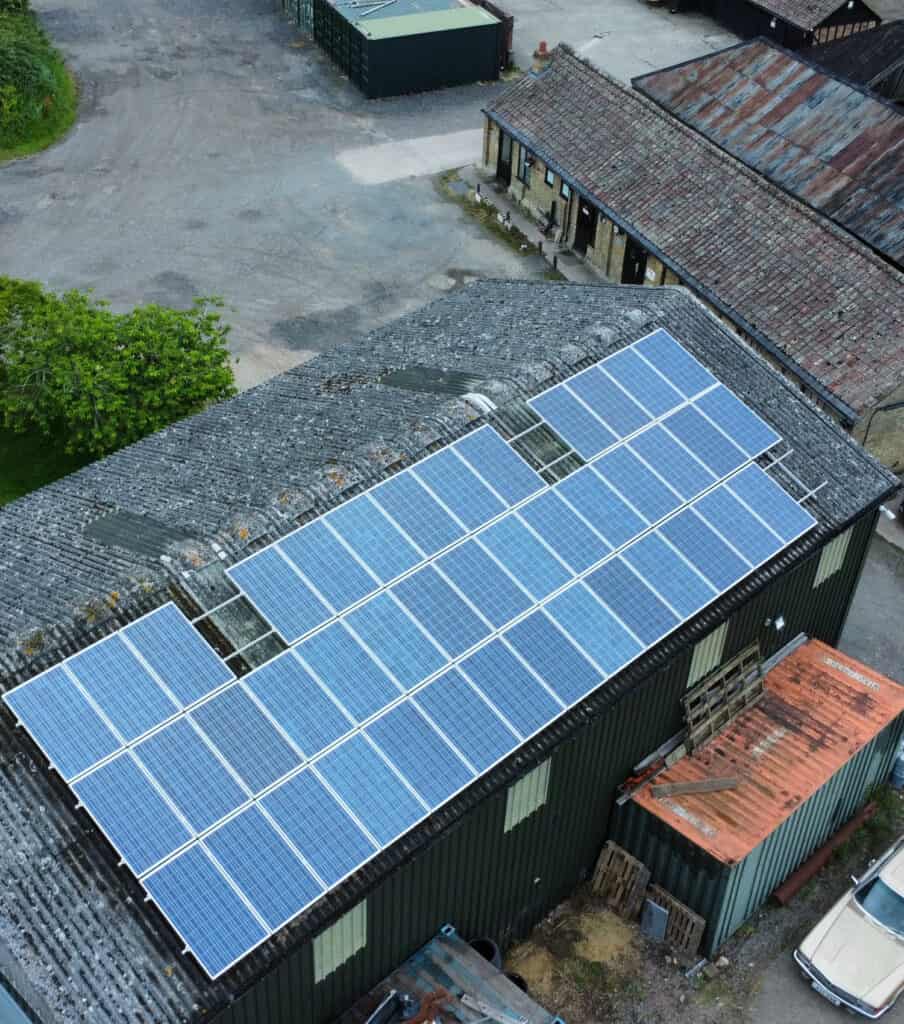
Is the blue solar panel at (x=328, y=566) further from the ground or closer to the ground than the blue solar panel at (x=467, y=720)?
further from the ground

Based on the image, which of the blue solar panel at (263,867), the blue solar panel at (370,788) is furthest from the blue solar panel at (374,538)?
the blue solar panel at (263,867)

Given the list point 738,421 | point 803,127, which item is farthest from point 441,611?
point 803,127

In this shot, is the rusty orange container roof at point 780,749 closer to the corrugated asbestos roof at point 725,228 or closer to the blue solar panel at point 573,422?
the blue solar panel at point 573,422

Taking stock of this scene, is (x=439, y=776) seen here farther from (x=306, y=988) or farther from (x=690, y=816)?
(x=690, y=816)

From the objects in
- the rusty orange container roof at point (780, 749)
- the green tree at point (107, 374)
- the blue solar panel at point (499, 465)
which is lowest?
the rusty orange container roof at point (780, 749)

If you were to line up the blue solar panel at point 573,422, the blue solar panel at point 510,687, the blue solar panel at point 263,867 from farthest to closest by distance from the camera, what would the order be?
the blue solar panel at point 573,422
the blue solar panel at point 510,687
the blue solar panel at point 263,867

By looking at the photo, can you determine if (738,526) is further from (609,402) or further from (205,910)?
(205,910)

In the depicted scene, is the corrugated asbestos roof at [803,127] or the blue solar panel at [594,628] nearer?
the blue solar panel at [594,628]
